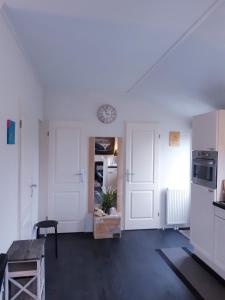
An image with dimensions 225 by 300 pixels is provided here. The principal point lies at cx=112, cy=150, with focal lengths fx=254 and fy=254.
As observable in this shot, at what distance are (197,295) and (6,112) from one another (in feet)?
8.36

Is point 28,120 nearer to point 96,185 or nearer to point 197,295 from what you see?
point 96,185

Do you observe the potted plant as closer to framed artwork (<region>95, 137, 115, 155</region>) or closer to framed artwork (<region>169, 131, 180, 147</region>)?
framed artwork (<region>95, 137, 115, 155</region>)

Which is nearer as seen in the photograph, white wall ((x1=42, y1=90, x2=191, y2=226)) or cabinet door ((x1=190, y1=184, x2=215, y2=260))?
cabinet door ((x1=190, y1=184, x2=215, y2=260))

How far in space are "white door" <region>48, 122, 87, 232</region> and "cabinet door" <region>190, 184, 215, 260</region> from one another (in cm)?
188

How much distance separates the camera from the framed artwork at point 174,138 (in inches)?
184

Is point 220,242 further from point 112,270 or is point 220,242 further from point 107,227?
point 107,227

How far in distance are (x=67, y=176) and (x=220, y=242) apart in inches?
101

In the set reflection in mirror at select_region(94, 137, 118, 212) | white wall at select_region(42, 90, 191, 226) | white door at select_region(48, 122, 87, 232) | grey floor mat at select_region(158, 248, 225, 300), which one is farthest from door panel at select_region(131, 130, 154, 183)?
grey floor mat at select_region(158, 248, 225, 300)

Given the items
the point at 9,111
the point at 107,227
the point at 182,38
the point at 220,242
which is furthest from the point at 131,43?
the point at 107,227

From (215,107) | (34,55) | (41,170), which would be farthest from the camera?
(41,170)

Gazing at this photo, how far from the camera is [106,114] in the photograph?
445 cm

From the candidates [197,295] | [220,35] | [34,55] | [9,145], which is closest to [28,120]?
[34,55]

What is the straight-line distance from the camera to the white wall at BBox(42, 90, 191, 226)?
4.36 meters

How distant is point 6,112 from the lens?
2020 mm
